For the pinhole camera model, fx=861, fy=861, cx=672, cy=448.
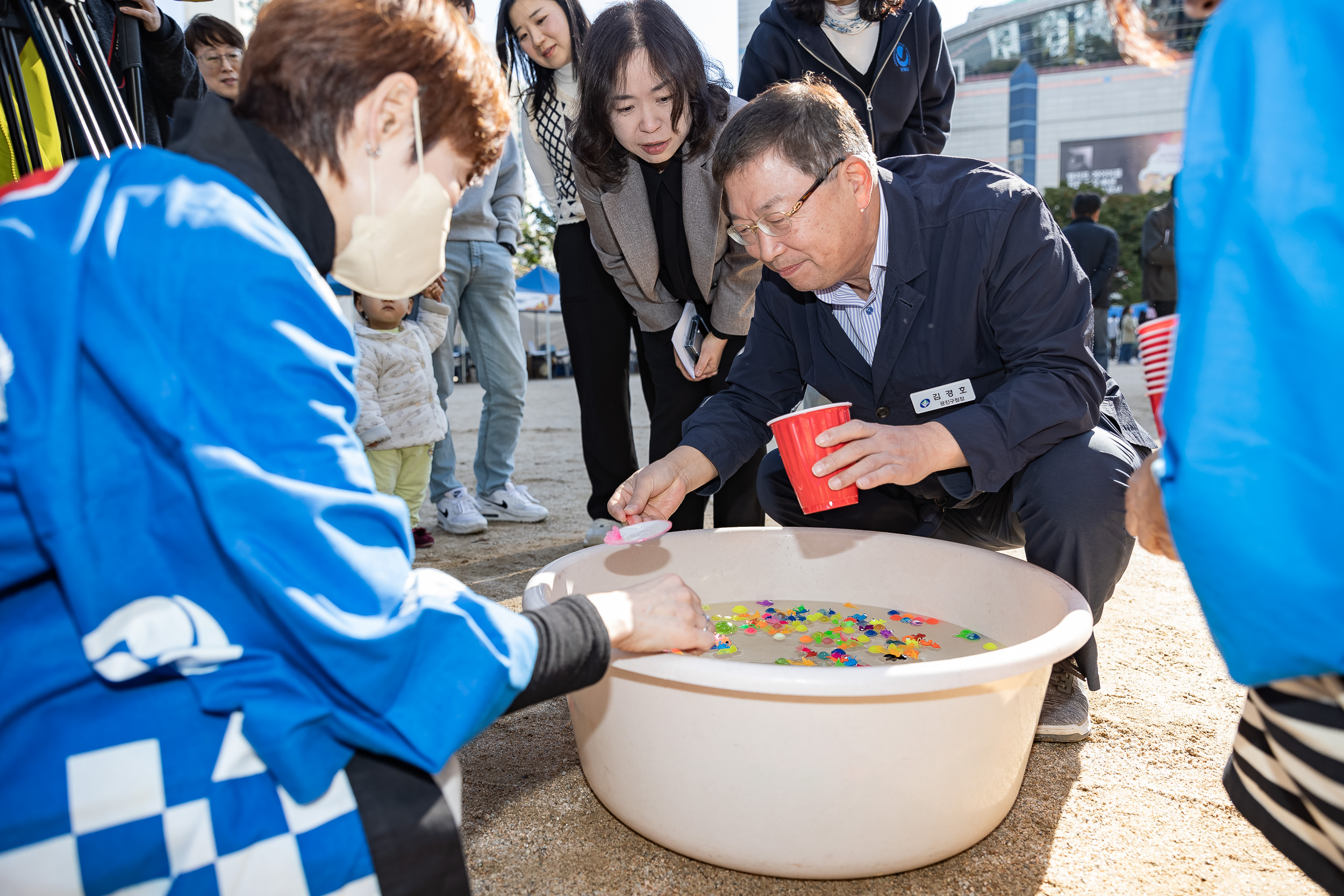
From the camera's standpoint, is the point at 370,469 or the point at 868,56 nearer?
the point at 370,469

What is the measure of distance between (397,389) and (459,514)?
0.60 metres

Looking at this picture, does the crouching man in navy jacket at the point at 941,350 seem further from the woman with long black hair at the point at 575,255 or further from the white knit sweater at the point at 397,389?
the white knit sweater at the point at 397,389

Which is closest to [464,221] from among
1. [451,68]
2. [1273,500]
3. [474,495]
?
→ [474,495]

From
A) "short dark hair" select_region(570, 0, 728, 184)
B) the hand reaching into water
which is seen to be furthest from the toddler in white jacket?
the hand reaching into water

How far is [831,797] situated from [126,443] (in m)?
0.85

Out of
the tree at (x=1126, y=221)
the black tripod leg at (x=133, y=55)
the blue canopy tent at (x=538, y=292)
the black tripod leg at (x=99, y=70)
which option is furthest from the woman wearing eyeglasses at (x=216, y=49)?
the tree at (x=1126, y=221)

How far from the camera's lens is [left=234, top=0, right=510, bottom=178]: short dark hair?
0.81 meters

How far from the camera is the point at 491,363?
3486mm

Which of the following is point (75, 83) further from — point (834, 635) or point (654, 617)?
point (834, 635)

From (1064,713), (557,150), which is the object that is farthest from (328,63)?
(557,150)

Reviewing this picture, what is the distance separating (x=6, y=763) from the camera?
665 mm

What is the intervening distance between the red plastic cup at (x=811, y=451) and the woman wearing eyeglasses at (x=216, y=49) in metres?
2.20

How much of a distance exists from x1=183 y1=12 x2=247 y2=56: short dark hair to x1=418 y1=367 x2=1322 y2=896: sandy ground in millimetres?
2296

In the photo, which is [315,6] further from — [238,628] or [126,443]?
[238,628]
